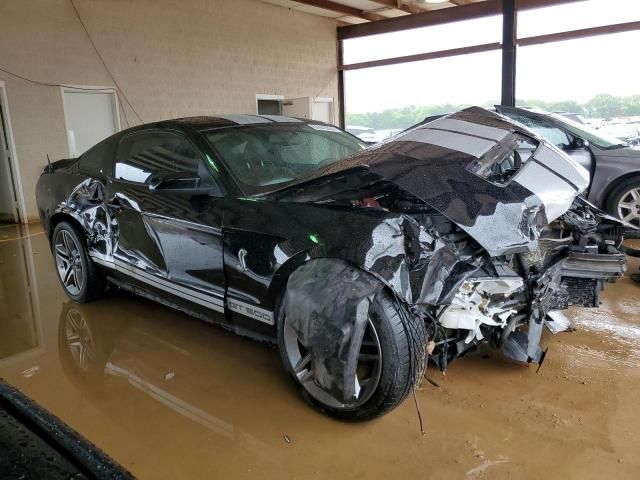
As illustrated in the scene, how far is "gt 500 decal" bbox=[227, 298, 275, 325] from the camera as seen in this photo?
2367 mm

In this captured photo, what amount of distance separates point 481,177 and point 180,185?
1524 millimetres

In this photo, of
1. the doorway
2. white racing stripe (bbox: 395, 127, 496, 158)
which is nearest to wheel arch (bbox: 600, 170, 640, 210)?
white racing stripe (bbox: 395, 127, 496, 158)

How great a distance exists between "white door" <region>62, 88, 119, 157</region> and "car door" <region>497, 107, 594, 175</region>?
6.84 m

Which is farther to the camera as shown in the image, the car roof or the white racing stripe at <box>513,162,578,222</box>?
the car roof

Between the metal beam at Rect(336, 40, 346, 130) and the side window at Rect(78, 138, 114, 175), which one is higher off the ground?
the metal beam at Rect(336, 40, 346, 130)

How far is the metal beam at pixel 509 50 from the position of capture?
33.1 feet

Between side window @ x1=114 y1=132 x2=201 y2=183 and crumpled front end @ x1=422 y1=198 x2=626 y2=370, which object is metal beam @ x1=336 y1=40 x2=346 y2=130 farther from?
crumpled front end @ x1=422 y1=198 x2=626 y2=370

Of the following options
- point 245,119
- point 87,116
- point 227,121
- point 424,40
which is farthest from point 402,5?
point 227,121

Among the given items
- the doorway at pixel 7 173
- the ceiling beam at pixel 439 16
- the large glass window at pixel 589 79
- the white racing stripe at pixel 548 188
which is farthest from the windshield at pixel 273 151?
the ceiling beam at pixel 439 16

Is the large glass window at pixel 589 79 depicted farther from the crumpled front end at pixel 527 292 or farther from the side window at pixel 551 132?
the crumpled front end at pixel 527 292

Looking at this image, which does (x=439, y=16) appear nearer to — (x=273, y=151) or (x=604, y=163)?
(x=604, y=163)

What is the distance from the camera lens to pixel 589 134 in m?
5.33

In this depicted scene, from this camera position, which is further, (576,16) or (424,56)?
(424,56)

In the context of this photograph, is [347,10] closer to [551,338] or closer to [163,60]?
[163,60]
